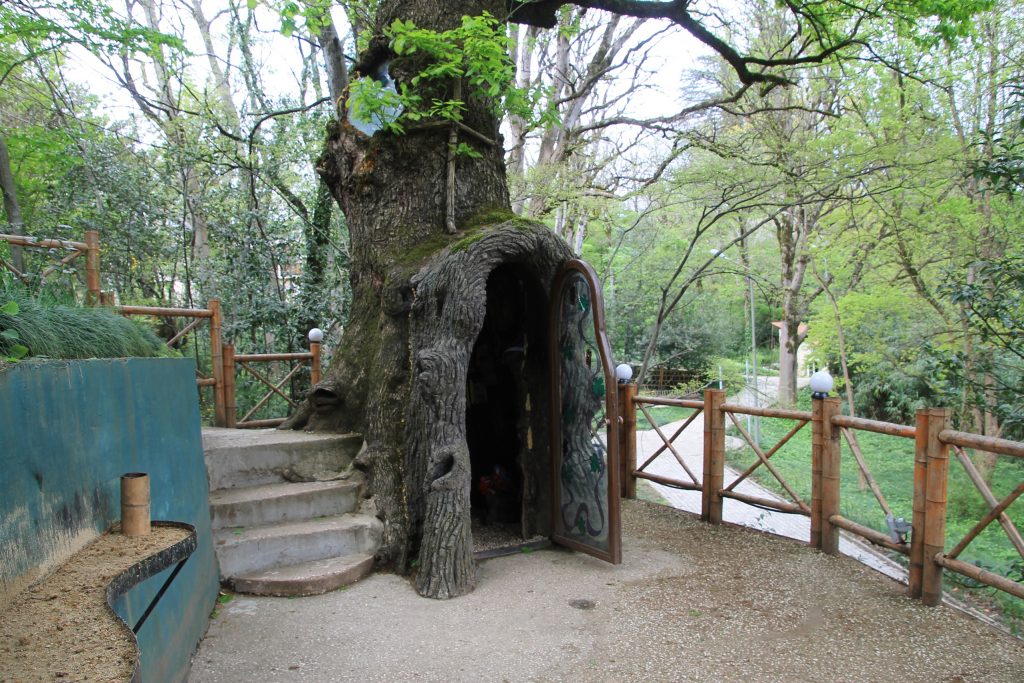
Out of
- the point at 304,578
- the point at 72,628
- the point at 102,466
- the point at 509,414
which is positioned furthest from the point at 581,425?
the point at 72,628

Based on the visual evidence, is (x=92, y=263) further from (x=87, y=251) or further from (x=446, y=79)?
(x=446, y=79)

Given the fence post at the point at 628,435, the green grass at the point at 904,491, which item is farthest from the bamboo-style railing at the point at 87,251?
the green grass at the point at 904,491

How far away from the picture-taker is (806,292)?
16078 millimetres

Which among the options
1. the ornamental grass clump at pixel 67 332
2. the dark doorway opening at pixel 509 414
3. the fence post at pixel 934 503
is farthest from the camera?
the dark doorway opening at pixel 509 414

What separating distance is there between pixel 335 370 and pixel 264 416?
12.2 feet

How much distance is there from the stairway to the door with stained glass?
1.43m

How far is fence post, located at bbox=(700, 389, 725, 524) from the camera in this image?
5.43 m

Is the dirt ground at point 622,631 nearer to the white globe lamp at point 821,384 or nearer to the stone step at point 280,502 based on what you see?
the stone step at point 280,502

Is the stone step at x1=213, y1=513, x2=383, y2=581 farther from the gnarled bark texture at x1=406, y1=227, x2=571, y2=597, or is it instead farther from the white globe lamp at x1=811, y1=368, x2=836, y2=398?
the white globe lamp at x1=811, y1=368, x2=836, y2=398

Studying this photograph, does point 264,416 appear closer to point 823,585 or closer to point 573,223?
point 573,223

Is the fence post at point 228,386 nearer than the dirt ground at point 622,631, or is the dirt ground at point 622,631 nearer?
the dirt ground at point 622,631

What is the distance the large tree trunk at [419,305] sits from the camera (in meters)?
4.16

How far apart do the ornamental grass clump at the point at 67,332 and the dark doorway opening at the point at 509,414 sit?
2757 millimetres

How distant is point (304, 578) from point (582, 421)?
218 centimetres
